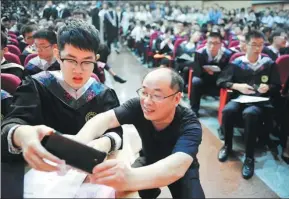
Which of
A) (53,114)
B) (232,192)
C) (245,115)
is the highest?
(53,114)

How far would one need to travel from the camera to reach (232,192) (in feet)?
6.70

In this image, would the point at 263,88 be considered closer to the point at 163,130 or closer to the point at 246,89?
the point at 246,89

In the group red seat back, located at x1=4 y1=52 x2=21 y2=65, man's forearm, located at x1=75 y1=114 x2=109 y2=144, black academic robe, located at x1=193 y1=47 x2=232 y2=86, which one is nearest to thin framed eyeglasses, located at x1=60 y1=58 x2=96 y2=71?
man's forearm, located at x1=75 y1=114 x2=109 y2=144

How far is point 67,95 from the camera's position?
91cm

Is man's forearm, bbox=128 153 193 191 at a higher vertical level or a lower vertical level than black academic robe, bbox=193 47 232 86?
higher

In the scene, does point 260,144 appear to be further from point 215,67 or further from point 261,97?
point 215,67

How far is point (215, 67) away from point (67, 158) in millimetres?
2873

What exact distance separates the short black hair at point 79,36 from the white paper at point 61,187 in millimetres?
378

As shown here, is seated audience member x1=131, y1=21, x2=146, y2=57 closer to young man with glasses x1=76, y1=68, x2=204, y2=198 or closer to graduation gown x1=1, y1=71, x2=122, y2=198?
young man with glasses x1=76, y1=68, x2=204, y2=198

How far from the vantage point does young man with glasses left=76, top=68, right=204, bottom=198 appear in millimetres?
688

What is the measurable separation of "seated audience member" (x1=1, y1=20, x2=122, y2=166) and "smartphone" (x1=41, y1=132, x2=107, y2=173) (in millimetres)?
201

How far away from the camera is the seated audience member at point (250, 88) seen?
7.62 ft

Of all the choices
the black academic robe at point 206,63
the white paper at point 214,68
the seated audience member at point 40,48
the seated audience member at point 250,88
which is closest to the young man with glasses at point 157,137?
the seated audience member at point 40,48

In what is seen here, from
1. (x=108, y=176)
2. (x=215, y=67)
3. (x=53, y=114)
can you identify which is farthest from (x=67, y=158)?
(x=215, y=67)
